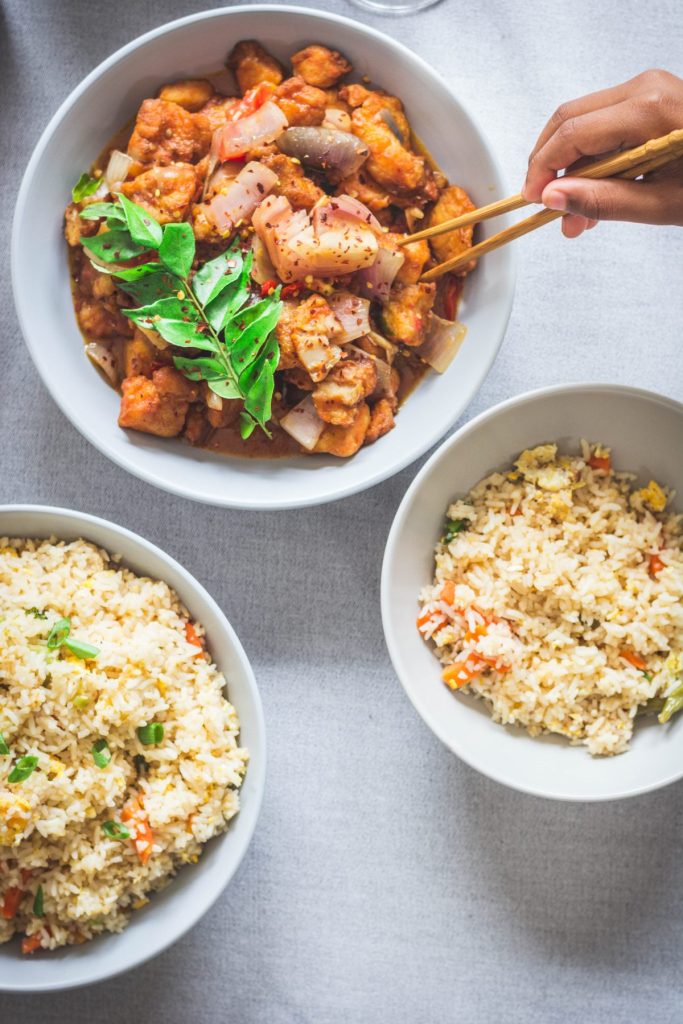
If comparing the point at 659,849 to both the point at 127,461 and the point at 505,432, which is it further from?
the point at 127,461

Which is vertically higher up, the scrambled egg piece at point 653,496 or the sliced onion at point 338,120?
the sliced onion at point 338,120

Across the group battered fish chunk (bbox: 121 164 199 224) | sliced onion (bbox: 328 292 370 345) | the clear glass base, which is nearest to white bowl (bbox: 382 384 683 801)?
sliced onion (bbox: 328 292 370 345)

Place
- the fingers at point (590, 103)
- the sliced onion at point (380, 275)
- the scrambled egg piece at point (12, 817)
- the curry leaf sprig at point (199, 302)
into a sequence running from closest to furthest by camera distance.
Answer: the fingers at point (590, 103), the scrambled egg piece at point (12, 817), the curry leaf sprig at point (199, 302), the sliced onion at point (380, 275)

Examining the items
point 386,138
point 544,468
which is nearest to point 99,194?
point 386,138

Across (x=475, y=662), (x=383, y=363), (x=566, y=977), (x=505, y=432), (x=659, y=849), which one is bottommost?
(x=566, y=977)

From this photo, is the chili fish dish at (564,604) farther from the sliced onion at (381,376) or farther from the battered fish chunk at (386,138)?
the battered fish chunk at (386,138)

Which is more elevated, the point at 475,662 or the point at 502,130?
the point at 502,130

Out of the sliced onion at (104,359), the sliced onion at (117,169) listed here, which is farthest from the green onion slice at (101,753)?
the sliced onion at (117,169)

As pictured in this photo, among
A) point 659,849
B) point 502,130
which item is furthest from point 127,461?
point 659,849
